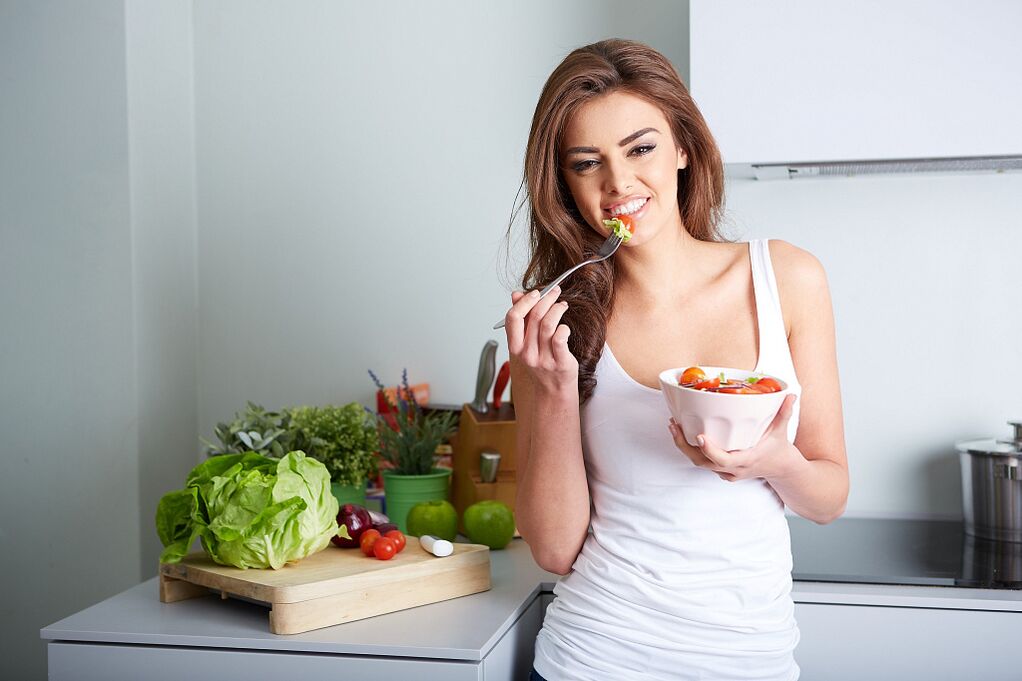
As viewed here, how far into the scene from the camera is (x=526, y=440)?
1.38 metres

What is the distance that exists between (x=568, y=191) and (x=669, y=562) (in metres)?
0.53

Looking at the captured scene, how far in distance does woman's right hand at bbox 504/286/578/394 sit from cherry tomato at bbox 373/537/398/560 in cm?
45

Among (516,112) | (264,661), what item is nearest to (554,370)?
(264,661)

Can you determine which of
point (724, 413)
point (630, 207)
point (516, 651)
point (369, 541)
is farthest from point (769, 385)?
point (369, 541)

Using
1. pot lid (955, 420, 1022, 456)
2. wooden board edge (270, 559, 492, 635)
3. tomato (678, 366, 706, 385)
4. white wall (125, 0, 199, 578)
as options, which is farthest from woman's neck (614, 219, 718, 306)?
white wall (125, 0, 199, 578)

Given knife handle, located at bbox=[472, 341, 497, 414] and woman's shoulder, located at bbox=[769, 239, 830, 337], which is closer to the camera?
woman's shoulder, located at bbox=[769, 239, 830, 337]

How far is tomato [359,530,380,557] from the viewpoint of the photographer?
61.1 inches

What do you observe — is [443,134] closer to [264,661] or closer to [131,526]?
[131,526]

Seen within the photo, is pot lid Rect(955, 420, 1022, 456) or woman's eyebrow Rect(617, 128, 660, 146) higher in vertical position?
woman's eyebrow Rect(617, 128, 660, 146)

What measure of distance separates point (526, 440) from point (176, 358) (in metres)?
1.29

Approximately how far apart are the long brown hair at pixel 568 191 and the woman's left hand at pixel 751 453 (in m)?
0.25

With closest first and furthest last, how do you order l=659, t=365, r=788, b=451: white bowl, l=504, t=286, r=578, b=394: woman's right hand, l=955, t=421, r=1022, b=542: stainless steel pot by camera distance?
l=659, t=365, r=788, b=451: white bowl, l=504, t=286, r=578, b=394: woman's right hand, l=955, t=421, r=1022, b=542: stainless steel pot

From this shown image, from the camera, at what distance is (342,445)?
196 centimetres

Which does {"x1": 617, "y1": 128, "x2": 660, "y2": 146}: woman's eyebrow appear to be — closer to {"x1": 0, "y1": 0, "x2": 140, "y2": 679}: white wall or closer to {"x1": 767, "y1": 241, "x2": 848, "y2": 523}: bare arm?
{"x1": 767, "y1": 241, "x2": 848, "y2": 523}: bare arm
